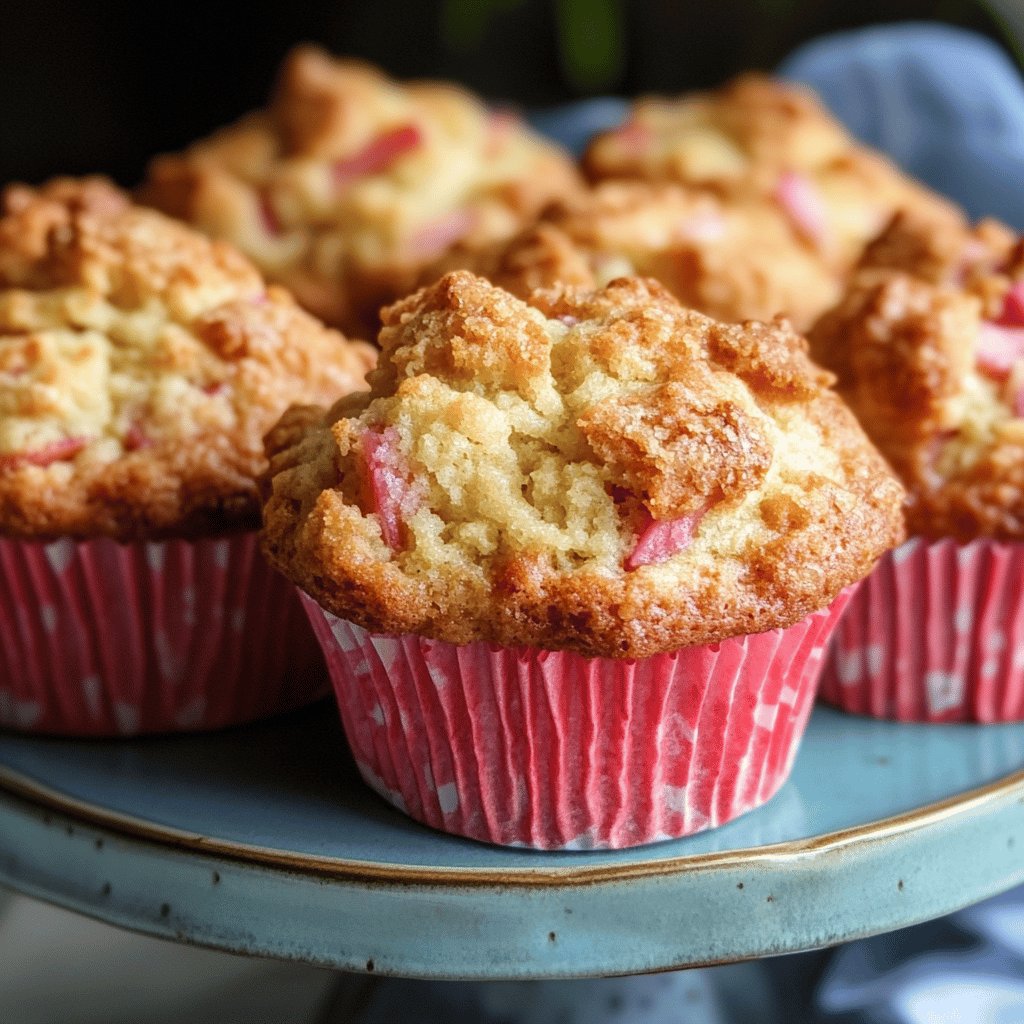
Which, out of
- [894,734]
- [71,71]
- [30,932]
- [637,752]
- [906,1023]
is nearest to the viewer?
[637,752]

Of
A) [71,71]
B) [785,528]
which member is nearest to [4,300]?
[785,528]

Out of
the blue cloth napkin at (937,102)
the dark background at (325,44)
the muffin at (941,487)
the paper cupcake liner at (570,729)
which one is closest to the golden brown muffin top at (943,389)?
the muffin at (941,487)

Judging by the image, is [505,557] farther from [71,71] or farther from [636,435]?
[71,71]

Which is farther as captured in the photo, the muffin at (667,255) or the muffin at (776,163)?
the muffin at (776,163)

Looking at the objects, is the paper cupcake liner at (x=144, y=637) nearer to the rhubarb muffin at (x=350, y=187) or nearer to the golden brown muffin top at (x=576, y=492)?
the golden brown muffin top at (x=576, y=492)

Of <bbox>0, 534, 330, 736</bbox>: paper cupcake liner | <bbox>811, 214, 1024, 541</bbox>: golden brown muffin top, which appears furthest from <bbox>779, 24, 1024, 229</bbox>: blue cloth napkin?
<bbox>0, 534, 330, 736</bbox>: paper cupcake liner

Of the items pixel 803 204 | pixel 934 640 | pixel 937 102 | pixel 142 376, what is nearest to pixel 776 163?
pixel 803 204
